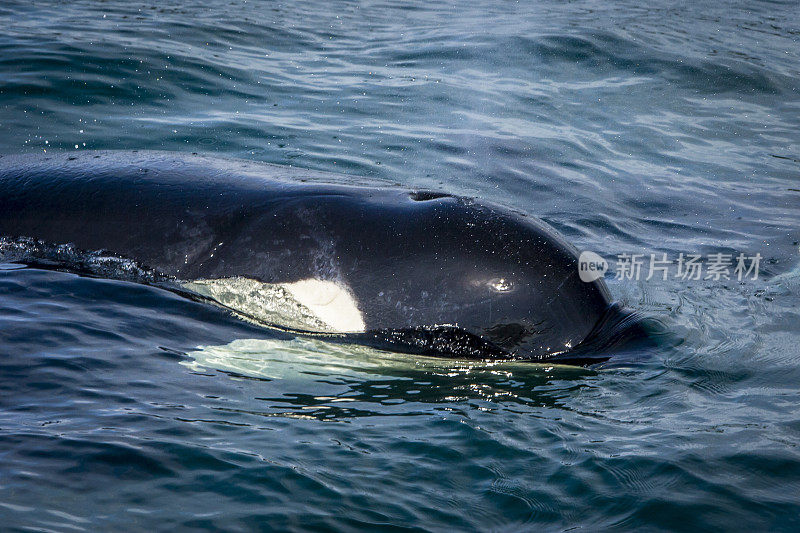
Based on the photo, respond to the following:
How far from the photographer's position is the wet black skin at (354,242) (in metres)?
5.27

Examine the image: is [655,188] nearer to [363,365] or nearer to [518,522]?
[363,365]

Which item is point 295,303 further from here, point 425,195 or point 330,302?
point 425,195

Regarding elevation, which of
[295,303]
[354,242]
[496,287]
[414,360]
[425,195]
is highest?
[425,195]

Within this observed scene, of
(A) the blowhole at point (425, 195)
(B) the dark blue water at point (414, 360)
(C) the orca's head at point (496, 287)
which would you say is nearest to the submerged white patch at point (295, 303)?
(B) the dark blue water at point (414, 360)

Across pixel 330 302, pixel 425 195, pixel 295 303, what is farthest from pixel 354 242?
pixel 425 195

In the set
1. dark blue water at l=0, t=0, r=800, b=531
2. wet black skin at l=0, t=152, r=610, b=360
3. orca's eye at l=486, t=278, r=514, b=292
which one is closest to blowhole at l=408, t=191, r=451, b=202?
wet black skin at l=0, t=152, r=610, b=360

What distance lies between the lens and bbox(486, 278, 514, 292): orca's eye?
5254 millimetres

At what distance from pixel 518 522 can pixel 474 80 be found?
11331 mm

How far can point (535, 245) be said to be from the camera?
5.38 meters

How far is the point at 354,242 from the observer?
17.9ft

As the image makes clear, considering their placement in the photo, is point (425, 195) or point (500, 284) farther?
point (425, 195)

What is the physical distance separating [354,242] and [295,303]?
52 centimetres

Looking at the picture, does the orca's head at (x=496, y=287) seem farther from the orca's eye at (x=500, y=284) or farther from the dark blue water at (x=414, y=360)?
the dark blue water at (x=414, y=360)

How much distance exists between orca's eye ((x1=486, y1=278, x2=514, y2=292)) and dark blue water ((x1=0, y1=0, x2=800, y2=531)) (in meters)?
0.44
